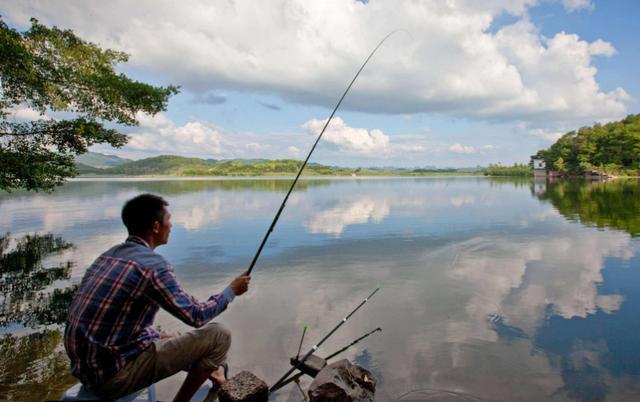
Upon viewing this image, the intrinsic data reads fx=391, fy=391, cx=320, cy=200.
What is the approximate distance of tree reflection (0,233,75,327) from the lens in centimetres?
749

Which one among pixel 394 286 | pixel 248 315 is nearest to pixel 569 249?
pixel 394 286

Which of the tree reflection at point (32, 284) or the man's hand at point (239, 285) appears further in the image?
the tree reflection at point (32, 284)

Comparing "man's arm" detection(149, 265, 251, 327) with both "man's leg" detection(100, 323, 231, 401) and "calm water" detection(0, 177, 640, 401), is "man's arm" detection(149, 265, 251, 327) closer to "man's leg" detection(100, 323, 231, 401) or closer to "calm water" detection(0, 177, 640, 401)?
"man's leg" detection(100, 323, 231, 401)

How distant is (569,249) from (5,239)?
22645mm

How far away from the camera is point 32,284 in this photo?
984 centimetres

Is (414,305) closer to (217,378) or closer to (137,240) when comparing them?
(217,378)

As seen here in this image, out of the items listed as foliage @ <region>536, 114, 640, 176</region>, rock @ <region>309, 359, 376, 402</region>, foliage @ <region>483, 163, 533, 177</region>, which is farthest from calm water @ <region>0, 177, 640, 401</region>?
foliage @ <region>483, 163, 533, 177</region>

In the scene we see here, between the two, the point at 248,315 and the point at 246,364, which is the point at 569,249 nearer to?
the point at 248,315

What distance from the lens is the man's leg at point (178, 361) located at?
2902 millimetres

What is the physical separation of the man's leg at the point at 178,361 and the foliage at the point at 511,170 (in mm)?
167826

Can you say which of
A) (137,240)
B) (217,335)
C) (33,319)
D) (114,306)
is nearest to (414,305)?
(217,335)

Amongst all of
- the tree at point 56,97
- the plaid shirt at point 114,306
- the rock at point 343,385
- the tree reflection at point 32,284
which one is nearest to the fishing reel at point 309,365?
the rock at point 343,385

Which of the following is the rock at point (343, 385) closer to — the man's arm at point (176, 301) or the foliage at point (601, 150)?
the man's arm at point (176, 301)

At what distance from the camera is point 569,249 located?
13695 mm
